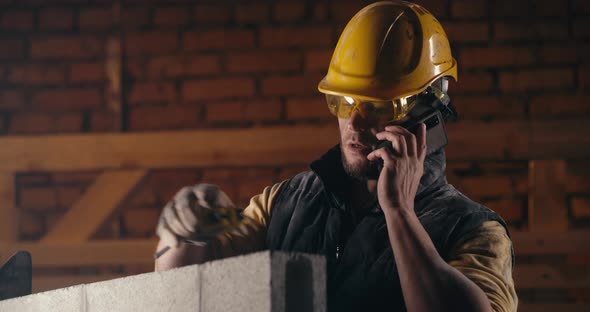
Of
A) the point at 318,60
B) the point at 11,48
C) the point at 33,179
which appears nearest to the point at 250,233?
the point at 318,60

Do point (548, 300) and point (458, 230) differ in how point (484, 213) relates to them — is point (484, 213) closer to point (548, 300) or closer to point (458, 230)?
point (458, 230)

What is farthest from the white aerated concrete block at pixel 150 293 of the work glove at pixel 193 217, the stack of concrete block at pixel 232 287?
the work glove at pixel 193 217

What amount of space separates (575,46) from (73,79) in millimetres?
2672

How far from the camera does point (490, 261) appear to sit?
240 centimetres

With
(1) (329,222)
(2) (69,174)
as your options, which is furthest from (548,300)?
(1) (329,222)

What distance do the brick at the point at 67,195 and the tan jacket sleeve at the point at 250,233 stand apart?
9.86ft

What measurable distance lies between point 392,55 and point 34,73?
10.9ft

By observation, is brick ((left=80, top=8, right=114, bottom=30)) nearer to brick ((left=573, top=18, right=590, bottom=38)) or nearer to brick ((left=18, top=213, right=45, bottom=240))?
brick ((left=18, top=213, right=45, bottom=240))

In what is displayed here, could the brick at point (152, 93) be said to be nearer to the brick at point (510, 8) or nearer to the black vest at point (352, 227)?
the brick at point (510, 8)

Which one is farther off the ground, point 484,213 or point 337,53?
point 337,53

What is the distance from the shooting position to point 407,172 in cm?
242

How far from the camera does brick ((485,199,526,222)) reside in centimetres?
538

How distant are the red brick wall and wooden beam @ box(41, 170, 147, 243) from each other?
35 centimetres

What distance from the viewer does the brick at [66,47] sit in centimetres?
567
